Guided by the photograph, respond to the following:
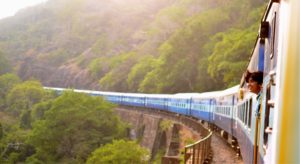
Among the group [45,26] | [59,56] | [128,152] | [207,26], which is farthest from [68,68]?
[128,152]

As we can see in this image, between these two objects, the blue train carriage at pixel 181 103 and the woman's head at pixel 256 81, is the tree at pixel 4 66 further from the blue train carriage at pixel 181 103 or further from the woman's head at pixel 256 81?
the woman's head at pixel 256 81

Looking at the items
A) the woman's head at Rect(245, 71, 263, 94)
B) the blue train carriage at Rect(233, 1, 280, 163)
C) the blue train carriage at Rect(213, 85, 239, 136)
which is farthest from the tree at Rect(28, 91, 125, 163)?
the blue train carriage at Rect(233, 1, 280, 163)

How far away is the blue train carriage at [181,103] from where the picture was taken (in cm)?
2834

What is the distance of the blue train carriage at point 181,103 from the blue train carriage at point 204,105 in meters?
0.85

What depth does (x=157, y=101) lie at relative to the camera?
36938 millimetres

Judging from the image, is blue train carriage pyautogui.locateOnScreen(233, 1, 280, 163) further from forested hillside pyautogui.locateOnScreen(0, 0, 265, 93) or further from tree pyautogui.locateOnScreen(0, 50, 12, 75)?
tree pyautogui.locateOnScreen(0, 50, 12, 75)

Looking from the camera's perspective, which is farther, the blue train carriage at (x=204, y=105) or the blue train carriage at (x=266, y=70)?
the blue train carriage at (x=204, y=105)

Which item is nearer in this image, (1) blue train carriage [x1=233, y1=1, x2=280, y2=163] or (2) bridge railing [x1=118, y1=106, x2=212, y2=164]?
(1) blue train carriage [x1=233, y1=1, x2=280, y2=163]

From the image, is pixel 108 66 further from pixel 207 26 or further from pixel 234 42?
pixel 234 42

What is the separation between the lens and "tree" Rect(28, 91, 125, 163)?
Answer: 95.2 ft

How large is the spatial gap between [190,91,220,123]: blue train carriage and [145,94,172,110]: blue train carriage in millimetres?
6381

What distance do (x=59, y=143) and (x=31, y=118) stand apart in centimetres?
1844

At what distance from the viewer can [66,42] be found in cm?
10950

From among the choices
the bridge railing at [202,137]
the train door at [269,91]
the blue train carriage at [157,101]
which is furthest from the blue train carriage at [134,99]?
the train door at [269,91]
